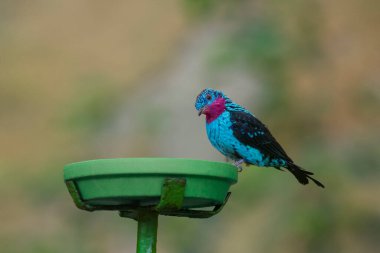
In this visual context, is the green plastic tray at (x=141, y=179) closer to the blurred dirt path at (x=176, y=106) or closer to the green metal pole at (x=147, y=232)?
the green metal pole at (x=147, y=232)

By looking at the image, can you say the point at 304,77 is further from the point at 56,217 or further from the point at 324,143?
the point at 56,217

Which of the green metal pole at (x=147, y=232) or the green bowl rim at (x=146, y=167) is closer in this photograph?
the green bowl rim at (x=146, y=167)

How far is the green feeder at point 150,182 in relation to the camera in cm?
244

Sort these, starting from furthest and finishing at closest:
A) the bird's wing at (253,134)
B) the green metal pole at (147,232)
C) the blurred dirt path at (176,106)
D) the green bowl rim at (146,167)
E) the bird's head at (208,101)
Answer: the blurred dirt path at (176,106)
the bird's wing at (253,134)
the bird's head at (208,101)
the green metal pole at (147,232)
the green bowl rim at (146,167)

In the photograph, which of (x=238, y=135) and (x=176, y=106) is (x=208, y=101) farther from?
(x=176, y=106)

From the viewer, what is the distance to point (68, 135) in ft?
19.6

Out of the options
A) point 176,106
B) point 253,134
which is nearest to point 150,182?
point 253,134

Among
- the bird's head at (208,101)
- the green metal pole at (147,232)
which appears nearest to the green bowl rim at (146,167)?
the green metal pole at (147,232)

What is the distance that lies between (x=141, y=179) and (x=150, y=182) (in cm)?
3

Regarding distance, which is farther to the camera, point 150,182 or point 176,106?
point 176,106

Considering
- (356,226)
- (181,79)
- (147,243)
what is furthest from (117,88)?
(147,243)

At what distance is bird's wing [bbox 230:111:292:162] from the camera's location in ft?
11.9

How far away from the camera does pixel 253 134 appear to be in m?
3.66

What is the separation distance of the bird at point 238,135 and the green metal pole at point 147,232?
0.92 m
